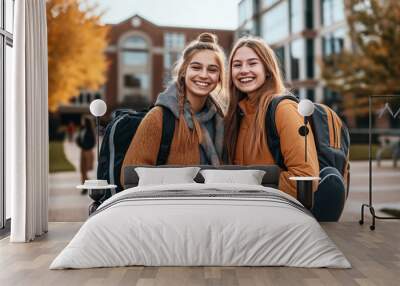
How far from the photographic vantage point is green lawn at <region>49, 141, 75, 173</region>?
A: 244 inches

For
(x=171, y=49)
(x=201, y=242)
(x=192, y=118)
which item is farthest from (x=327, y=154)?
(x=201, y=242)

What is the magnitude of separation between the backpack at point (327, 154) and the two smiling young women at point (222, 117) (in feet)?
0.22

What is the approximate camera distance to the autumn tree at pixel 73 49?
6336 millimetres

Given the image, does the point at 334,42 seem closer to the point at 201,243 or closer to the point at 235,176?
the point at 235,176

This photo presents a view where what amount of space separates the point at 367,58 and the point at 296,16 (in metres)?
0.95

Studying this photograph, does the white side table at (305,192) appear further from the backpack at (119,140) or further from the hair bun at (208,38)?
the hair bun at (208,38)

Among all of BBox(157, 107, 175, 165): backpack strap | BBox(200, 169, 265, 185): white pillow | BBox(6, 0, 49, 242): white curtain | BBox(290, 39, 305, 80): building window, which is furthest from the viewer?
BBox(290, 39, 305, 80): building window

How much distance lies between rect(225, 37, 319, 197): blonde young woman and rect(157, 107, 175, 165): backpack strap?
59 cm

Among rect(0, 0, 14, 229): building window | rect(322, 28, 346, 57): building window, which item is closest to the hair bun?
rect(322, 28, 346, 57): building window

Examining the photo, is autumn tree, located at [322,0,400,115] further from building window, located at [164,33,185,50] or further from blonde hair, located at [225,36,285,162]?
building window, located at [164,33,185,50]

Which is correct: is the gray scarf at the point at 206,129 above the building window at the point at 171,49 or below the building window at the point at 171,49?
below

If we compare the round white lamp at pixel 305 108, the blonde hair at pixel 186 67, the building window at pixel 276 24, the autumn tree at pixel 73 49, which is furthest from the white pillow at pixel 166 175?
the building window at pixel 276 24

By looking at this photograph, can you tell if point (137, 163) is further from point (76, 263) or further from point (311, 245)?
point (311, 245)

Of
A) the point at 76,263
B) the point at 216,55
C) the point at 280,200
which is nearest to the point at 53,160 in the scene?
the point at 216,55
